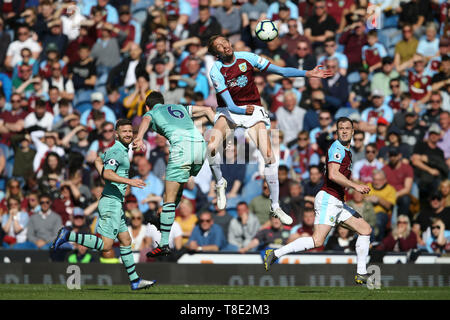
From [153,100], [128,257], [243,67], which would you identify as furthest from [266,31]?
[128,257]

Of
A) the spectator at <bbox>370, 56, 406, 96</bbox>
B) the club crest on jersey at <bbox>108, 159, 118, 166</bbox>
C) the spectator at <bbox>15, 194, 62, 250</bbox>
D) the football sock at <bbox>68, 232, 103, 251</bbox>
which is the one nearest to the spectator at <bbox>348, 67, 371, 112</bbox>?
the spectator at <bbox>370, 56, 406, 96</bbox>

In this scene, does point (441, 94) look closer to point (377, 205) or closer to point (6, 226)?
point (377, 205)

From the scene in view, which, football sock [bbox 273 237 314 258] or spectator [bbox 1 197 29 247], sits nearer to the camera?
football sock [bbox 273 237 314 258]

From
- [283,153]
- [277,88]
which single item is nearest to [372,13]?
[277,88]

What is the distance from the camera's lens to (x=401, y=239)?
18.5m

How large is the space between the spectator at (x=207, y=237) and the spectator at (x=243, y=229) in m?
0.18

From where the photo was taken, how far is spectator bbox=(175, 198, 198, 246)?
19.5m

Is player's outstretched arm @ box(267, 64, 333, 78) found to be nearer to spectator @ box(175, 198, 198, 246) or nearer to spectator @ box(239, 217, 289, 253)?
spectator @ box(239, 217, 289, 253)

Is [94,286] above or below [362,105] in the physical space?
below

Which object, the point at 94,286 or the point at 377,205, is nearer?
the point at 94,286

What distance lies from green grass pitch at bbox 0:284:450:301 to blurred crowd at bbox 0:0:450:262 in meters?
2.05

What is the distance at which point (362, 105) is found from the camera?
21.7 m

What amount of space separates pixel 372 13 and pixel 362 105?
2481 mm

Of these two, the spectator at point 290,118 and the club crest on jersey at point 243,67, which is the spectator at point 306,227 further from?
the club crest on jersey at point 243,67
